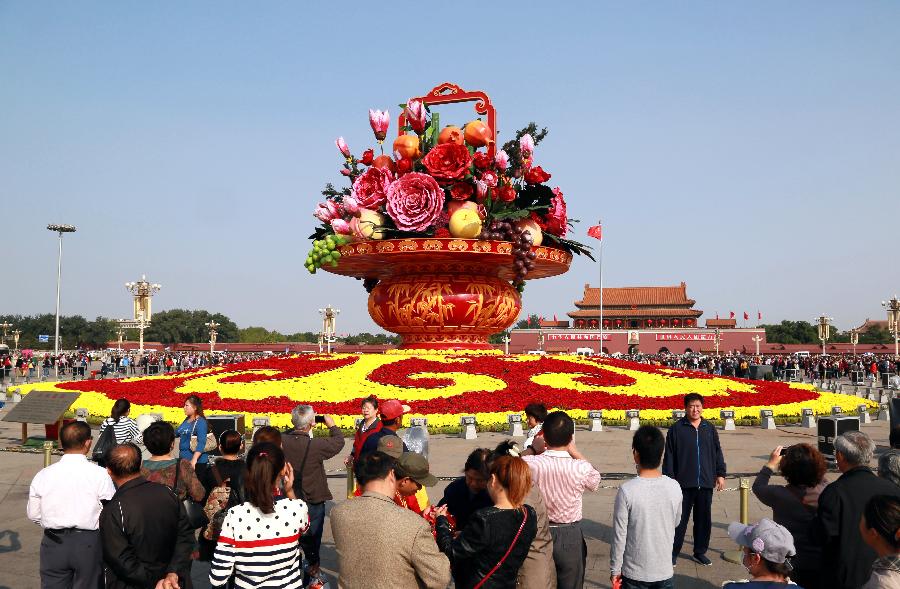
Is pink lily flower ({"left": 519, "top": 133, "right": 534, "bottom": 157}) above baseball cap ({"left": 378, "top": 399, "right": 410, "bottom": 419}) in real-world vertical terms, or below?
above

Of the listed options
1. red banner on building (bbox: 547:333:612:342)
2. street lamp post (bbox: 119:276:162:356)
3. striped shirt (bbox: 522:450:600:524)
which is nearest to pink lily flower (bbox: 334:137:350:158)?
striped shirt (bbox: 522:450:600:524)

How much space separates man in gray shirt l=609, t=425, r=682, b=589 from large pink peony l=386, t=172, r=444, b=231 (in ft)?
52.9

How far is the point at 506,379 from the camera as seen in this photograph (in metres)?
20.4

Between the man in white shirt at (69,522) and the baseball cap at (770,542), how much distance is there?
408 centimetres

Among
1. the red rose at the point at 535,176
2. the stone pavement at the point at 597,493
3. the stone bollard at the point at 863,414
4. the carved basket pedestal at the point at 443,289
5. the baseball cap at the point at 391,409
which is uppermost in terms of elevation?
the red rose at the point at 535,176

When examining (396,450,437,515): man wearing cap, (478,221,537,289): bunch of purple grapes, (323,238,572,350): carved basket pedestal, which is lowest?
(396,450,437,515): man wearing cap

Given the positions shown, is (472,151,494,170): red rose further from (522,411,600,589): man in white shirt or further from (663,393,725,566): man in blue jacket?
(522,411,600,589): man in white shirt

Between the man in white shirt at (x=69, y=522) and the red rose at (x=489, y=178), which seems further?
the red rose at (x=489, y=178)

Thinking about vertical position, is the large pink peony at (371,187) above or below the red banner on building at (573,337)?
above

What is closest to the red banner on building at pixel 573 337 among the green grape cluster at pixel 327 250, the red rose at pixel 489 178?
the red rose at pixel 489 178

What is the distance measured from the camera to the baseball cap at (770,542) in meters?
3.65

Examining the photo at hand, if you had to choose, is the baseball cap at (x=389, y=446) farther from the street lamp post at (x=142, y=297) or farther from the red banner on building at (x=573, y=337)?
A: the red banner on building at (x=573, y=337)

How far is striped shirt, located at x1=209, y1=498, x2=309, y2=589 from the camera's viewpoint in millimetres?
4223

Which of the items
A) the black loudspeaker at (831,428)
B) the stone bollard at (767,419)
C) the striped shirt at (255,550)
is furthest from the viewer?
the stone bollard at (767,419)
